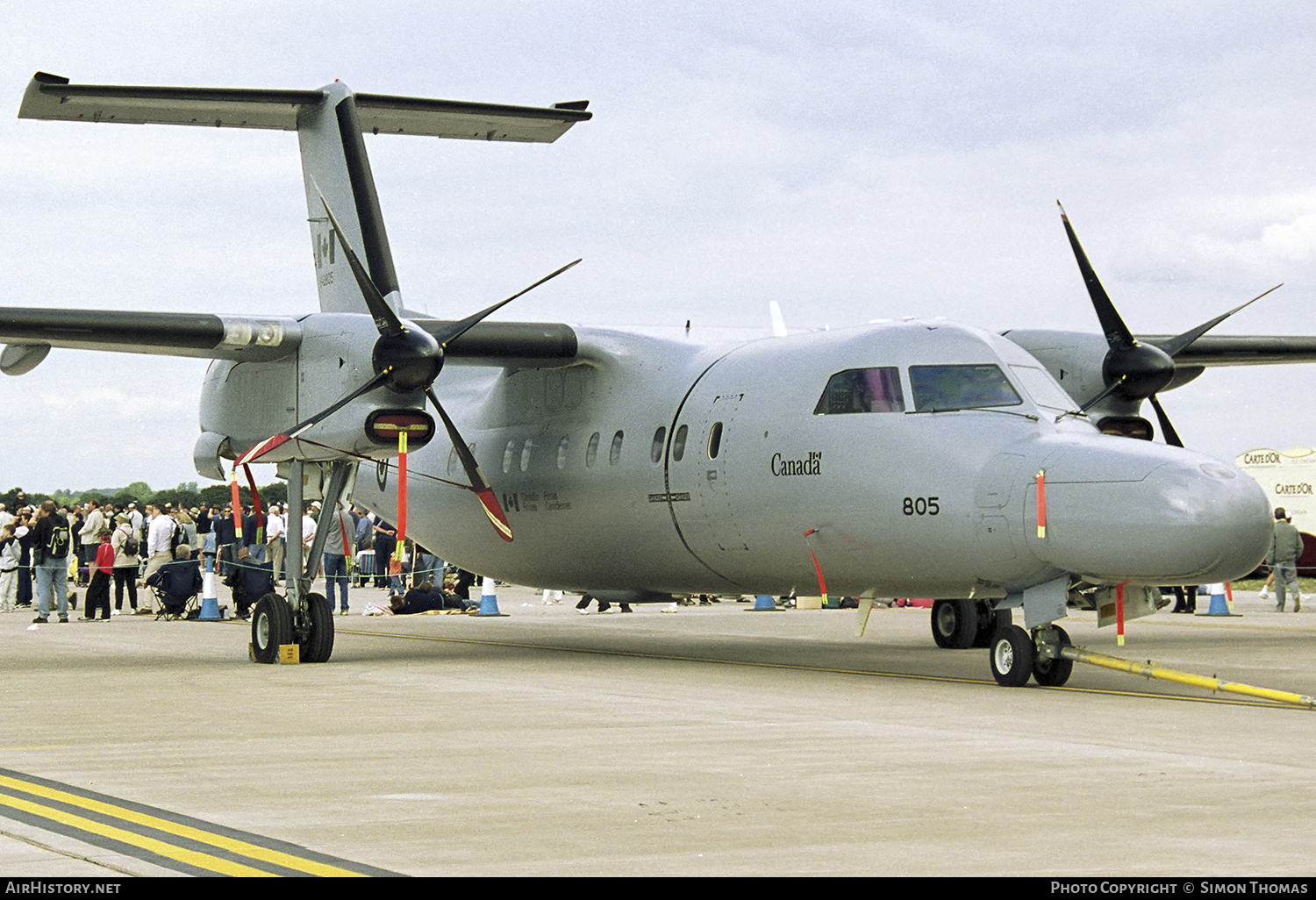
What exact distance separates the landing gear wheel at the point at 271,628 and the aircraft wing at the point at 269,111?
5.52 meters

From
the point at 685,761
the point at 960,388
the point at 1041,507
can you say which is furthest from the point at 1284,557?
the point at 685,761

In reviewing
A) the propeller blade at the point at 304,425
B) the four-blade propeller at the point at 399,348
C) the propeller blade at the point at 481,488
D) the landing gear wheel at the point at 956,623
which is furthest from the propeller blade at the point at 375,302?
the landing gear wheel at the point at 956,623

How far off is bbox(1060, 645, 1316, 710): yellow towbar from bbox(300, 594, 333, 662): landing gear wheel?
7278mm

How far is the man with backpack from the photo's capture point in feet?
78.0

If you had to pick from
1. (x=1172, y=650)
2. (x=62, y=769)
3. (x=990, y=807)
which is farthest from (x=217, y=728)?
(x=1172, y=650)

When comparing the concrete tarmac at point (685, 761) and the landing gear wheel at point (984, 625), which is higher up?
the landing gear wheel at point (984, 625)

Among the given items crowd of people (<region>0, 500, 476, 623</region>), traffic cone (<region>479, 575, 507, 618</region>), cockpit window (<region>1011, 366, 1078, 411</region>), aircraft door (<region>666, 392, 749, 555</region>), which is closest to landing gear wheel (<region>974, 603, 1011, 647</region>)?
aircraft door (<region>666, 392, 749, 555</region>)

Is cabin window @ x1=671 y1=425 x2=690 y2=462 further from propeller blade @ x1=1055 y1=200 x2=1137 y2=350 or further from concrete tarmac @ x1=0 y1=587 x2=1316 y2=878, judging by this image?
propeller blade @ x1=1055 y1=200 x2=1137 y2=350

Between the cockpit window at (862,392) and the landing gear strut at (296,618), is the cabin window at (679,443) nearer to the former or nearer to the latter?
the cockpit window at (862,392)

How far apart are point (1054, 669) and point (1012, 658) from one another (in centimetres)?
32

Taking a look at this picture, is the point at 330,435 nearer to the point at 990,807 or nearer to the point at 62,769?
the point at 62,769

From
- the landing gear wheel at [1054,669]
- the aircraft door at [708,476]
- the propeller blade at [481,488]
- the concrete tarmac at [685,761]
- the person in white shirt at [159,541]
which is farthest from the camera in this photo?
the person in white shirt at [159,541]

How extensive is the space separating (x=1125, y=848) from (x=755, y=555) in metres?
8.52

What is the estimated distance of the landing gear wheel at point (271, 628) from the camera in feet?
51.2
